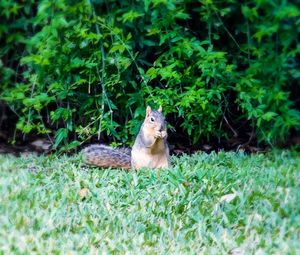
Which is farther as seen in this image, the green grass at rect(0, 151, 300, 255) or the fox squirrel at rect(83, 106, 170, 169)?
the fox squirrel at rect(83, 106, 170, 169)

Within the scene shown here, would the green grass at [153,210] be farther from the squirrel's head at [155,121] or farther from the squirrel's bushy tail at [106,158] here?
the squirrel's head at [155,121]

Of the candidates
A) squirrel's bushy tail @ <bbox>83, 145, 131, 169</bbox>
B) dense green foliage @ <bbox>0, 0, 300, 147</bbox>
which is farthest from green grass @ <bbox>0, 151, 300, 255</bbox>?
dense green foliage @ <bbox>0, 0, 300, 147</bbox>

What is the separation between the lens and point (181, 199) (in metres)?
4.06

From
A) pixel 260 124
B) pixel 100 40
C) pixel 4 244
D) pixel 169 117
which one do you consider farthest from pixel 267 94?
pixel 4 244

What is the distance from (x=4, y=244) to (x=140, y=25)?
3089mm

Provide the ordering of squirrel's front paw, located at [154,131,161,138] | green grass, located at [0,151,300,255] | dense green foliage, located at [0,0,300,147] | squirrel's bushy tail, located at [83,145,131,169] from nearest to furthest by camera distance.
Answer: green grass, located at [0,151,300,255], squirrel's front paw, located at [154,131,161,138], squirrel's bushy tail, located at [83,145,131,169], dense green foliage, located at [0,0,300,147]

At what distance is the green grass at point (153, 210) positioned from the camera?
337 cm

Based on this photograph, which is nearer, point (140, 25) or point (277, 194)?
point (277, 194)

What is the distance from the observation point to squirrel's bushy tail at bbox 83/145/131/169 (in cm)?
506

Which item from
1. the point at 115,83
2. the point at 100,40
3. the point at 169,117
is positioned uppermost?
the point at 100,40

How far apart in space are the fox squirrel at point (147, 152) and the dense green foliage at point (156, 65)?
1.79 feet

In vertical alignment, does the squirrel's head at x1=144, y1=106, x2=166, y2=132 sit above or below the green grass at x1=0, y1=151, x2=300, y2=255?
above

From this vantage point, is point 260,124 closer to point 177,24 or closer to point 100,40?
point 177,24

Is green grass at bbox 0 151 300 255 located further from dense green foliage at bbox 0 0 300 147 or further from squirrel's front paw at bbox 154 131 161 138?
dense green foliage at bbox 0 0 300 147
